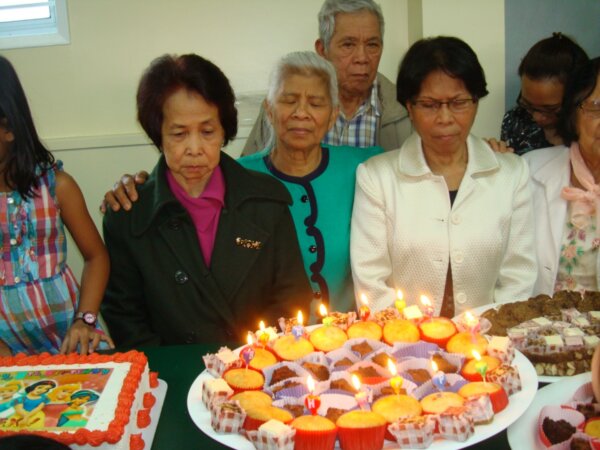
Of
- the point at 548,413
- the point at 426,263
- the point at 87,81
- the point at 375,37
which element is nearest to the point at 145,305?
the point at 426,263

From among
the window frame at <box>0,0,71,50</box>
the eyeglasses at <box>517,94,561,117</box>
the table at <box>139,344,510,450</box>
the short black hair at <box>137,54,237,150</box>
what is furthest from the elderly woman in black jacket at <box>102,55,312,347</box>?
the window frame at <box>0,0,71,50</box>

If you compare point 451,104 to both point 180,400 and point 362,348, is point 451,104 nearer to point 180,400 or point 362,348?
point 362,348

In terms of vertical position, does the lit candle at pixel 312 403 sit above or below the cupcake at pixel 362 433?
above

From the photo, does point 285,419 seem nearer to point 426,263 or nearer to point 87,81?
point 426,263

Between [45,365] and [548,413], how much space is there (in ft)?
4.02

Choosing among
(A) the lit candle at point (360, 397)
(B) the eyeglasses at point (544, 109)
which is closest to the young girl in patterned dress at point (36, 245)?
(A) the lit candle at point (360, 397)

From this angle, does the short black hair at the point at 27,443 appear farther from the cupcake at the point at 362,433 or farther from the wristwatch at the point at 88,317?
the wristwatch at the point at 88,317

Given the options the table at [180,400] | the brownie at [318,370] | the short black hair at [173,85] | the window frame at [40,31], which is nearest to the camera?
the table at [180,400]

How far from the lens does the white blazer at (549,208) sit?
2.31 m

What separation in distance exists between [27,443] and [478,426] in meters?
0.85

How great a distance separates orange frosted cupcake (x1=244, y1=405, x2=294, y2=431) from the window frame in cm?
325

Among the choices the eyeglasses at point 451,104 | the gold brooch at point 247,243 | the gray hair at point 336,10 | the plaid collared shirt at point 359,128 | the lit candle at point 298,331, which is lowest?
the lit candle at point 298,331

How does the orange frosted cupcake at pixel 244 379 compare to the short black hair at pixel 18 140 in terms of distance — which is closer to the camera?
the orange frosted cupcake at pixel 244 379

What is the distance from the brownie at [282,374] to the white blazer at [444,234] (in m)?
0.78
